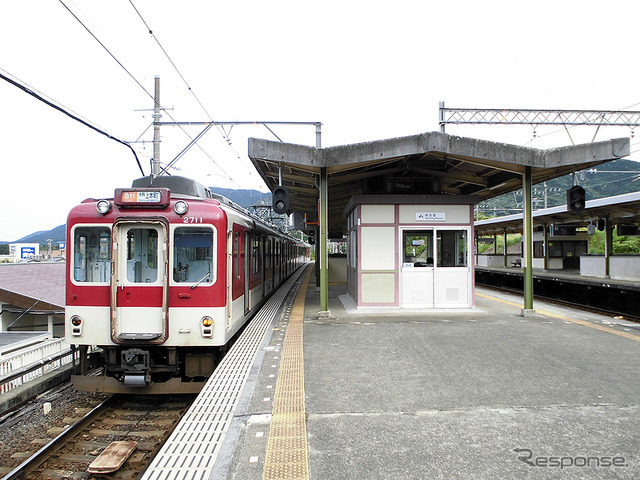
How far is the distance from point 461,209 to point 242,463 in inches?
310

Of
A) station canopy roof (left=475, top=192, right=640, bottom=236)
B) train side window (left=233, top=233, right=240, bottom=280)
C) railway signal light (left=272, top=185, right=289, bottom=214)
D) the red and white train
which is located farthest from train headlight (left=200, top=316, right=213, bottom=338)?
station canopy roof (left=475, top=192, right=640, bottom=236)

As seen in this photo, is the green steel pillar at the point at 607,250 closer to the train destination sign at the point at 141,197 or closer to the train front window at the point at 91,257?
the train destination sign at the point at 141,197

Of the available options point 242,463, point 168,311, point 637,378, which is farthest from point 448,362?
point 168,311

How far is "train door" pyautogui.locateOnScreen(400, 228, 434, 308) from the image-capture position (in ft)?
30.9

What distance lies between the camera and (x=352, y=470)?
282cm

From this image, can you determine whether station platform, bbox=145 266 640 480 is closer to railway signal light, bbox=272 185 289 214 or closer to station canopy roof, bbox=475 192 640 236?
railway signal light, bbox=272 185 289 214

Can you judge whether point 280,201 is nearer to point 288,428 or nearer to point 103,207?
point 103,207

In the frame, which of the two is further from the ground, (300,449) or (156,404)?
(300,449)

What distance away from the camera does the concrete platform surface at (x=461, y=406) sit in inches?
114

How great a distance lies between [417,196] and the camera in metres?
9.34

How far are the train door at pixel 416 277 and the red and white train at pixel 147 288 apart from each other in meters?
5.03

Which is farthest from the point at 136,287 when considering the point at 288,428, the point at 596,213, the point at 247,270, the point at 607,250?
the point at 607,250

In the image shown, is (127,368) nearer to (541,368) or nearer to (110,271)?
(110,271)

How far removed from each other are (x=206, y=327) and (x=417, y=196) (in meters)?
5.81
